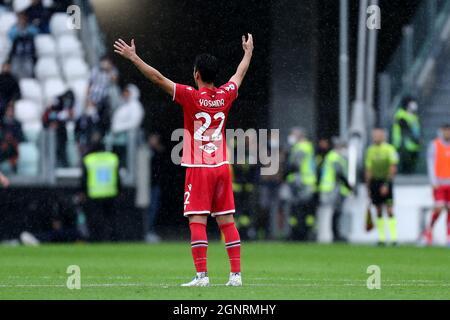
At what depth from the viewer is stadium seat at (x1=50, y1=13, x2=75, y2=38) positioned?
2575cm

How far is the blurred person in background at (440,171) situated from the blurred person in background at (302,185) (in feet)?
9.77

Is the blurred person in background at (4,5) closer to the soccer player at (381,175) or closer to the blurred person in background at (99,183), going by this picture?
the blurred person in background at (99,183)

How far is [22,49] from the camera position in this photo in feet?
78.4

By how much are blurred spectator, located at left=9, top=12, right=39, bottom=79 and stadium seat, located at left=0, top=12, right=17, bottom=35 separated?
29 centimetres

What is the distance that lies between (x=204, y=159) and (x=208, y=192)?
0.90ft

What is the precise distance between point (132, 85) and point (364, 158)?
15.4ft

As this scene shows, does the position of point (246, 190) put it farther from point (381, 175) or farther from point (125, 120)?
point (381, 175)

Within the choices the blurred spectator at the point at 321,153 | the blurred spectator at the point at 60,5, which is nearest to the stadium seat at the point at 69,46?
the blurred spectator at the point at 60,5

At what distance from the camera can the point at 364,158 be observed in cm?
2275

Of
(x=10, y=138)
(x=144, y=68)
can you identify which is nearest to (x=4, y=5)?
(x=10, y=138)
